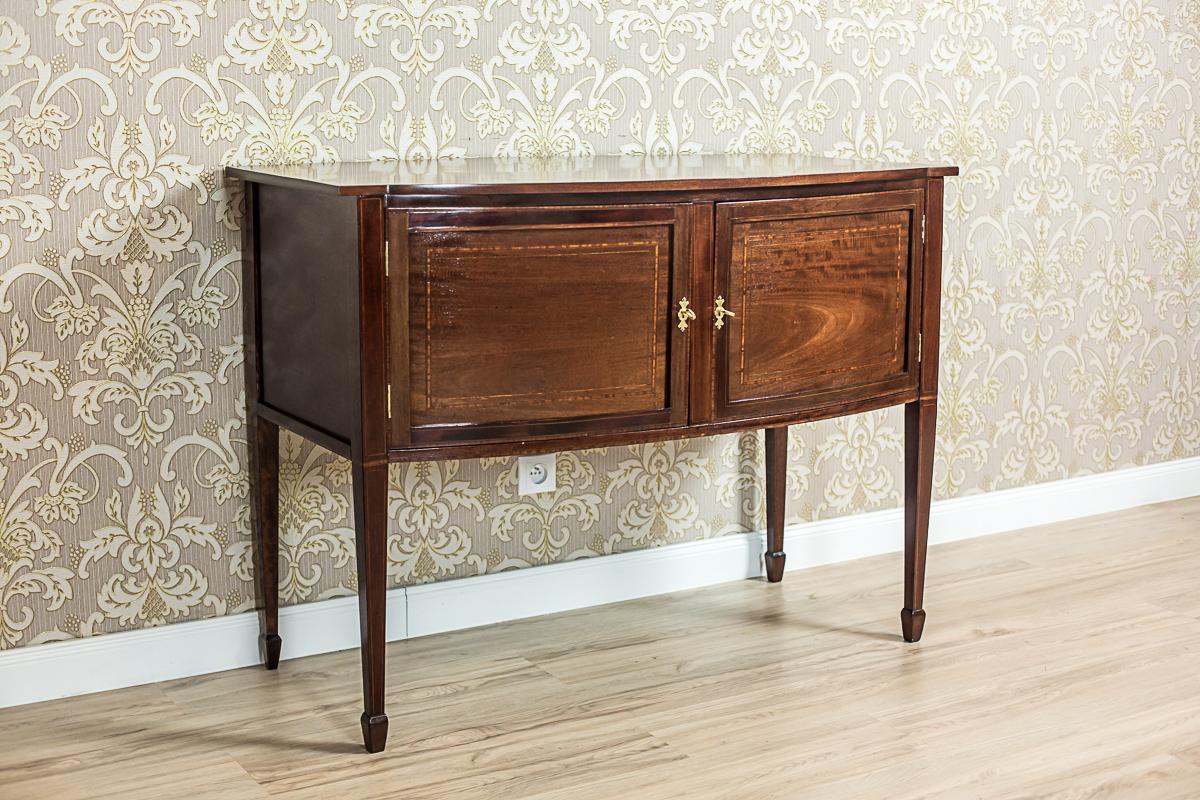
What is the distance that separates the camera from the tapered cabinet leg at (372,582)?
1881 millimetres

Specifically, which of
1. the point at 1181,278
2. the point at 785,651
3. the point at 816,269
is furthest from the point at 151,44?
the point at 1181,278

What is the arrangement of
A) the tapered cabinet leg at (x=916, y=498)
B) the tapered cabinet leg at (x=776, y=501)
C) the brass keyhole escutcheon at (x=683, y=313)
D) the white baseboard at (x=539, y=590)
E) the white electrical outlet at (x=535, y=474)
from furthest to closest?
1. the tapered cabinet leg at (x=776, y=501)
2. the white electrical outlet at (x=535, y=474)
3. the tapered cabinet leg at (x=916, y=498)
4. the white baseboard at (x=539, y=590)
5. the brass keyhole escutcheon at (x=683, y=313)

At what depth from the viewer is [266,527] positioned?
7.34 feet

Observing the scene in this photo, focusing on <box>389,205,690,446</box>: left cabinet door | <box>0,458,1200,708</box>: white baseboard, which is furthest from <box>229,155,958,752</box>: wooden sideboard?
<box>0,458,1200,708</box>: white baseboard

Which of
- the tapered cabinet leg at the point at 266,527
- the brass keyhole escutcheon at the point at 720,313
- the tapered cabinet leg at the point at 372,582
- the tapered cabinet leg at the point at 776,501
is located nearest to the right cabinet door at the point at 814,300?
the brass keyhole escutcheon at the point at 720,313

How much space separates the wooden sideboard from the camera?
185 cm

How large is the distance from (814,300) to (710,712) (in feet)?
2.22

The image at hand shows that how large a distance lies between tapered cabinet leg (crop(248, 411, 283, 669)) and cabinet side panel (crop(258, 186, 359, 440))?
8 cm

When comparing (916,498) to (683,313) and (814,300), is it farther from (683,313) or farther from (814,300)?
(683,313)

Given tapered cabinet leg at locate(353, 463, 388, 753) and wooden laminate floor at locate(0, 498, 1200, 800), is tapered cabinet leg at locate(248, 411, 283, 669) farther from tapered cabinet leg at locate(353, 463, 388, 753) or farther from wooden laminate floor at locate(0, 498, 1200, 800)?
tapered cabinet leg at locate(353, 463, 388, 753)

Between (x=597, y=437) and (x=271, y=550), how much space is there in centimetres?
63

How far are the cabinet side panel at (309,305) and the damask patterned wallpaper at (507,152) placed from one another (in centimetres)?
10

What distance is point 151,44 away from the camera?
6.78 ft

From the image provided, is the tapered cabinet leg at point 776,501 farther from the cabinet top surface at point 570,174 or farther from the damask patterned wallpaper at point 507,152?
the cabinet top surface at point 570,174
